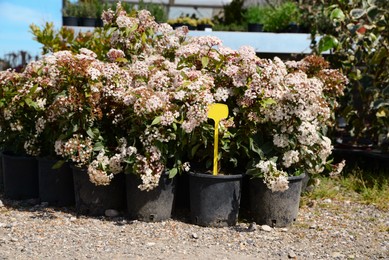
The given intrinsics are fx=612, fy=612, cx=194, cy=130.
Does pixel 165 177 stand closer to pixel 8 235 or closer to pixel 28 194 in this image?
pixel 8 235

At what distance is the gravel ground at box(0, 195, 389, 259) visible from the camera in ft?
11.0

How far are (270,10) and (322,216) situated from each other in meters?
5.96

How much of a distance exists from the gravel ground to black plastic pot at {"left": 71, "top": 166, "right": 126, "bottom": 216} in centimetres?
8

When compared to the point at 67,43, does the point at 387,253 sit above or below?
below

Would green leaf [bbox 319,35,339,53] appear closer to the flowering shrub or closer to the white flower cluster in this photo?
the flowering shrub

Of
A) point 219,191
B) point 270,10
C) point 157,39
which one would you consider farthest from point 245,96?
point 270,10

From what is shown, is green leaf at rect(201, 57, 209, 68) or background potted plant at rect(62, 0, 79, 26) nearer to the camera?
green leaf at rect(201, 57, 209, 68)

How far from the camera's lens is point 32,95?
13.8 feet

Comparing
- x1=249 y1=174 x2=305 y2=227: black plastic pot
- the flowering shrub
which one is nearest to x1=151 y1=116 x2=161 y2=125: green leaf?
the flowering shrub

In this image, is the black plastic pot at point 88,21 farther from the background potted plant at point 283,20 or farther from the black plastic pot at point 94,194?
the black plastic pot at point 94,194

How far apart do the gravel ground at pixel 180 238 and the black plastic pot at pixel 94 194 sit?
0.08 metres

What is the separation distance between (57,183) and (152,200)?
82 centimetres

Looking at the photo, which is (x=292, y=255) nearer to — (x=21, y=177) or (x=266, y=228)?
(x=266, y=228)

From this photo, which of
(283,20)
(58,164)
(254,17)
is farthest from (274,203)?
(254,17)
